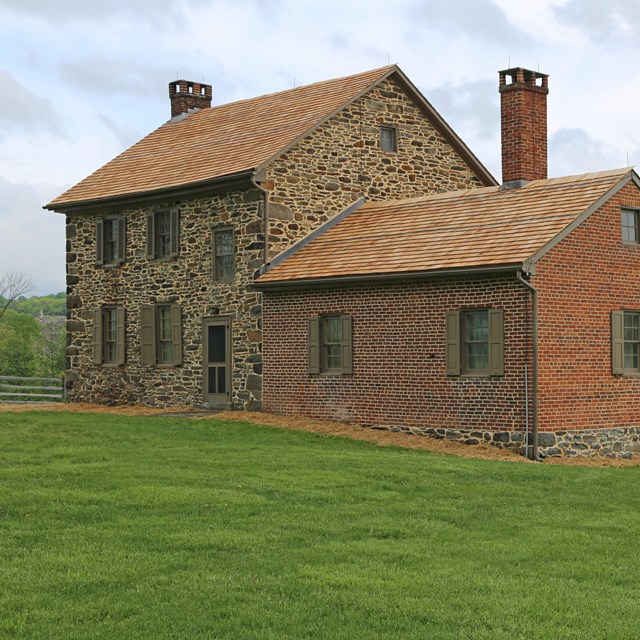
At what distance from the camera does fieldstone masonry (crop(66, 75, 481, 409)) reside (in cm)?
2495

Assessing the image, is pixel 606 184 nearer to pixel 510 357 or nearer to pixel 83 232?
pixel 510 357

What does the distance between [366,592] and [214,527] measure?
280 centimetres

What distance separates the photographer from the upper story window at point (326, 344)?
75.8 feet

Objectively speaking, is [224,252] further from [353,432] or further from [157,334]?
[353,432]

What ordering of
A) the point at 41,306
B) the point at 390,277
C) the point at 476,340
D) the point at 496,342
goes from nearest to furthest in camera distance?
1. the point at 496,342
2. the point at 476,340
3. the point at 390,277
4. the point at 41,306

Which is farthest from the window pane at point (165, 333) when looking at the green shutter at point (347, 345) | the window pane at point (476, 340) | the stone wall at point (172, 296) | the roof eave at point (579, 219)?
the roof eave at point (579, 219)

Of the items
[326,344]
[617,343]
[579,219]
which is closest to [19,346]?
[326,344]

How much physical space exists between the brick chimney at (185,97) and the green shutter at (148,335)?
803cm

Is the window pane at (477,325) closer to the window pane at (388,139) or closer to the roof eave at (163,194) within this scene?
the roof eave at (163,194)

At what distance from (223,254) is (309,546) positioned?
15.8 meters

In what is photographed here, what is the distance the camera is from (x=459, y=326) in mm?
20781

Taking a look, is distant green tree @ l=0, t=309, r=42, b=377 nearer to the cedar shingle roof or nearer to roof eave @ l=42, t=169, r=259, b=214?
the cedar shingle roof

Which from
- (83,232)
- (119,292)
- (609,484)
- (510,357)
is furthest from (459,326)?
(83,232)

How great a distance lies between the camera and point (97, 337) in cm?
2892
